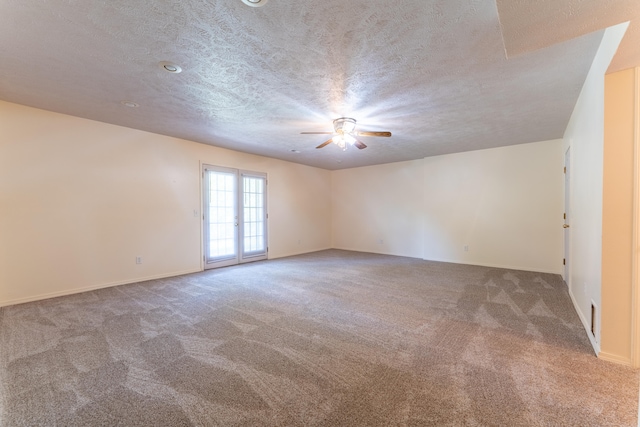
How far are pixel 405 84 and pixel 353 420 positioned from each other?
2.92 meters

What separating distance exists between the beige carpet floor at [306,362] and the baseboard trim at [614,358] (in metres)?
0.10

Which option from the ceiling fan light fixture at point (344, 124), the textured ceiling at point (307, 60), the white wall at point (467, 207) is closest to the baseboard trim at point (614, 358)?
the textured ceiling at point (307, 60)

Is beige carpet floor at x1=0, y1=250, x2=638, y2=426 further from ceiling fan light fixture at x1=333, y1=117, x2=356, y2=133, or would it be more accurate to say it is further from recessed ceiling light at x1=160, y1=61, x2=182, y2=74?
recessed ceiling light at x1=160, y1=61, x2=182, y2=74

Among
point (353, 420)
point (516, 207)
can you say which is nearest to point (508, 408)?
point (353, 420)

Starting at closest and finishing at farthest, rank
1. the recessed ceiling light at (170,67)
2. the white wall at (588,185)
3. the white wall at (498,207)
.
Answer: the white wall at (588,185) < the recessed ceiling light at (170,67) < the white wall at (498,207)

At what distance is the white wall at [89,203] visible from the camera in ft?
11.2

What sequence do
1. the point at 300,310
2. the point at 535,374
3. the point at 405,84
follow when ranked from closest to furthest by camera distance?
the point at 535,374 < the point at 405,84 < the point at 300,310

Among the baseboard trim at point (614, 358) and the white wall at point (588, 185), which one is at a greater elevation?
the white wall at point (588, 185)

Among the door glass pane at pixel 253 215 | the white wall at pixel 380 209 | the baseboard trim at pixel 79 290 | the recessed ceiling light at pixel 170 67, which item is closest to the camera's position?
the recessed ceiling light at pixel 170 67

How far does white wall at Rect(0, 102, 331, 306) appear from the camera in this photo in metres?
3.42

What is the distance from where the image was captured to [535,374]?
1949 millimetres

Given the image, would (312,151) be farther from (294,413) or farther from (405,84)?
(294,413)

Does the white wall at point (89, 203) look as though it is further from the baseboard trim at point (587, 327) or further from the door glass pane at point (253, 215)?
the baseboard trim at point (587, 327)

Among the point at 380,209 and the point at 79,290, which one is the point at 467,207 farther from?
the point at 79,290
